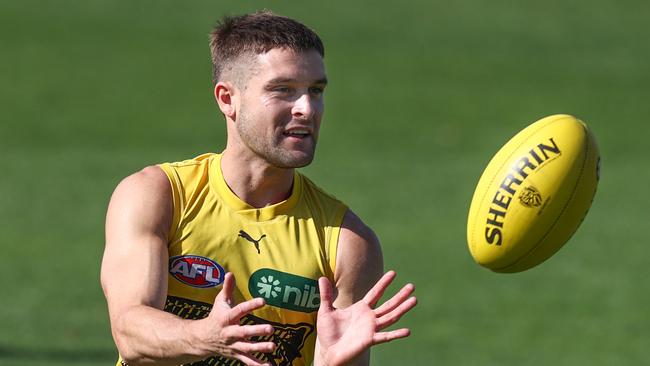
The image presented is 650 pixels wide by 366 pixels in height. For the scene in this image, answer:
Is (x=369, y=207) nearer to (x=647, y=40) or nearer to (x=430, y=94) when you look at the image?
(x=430, y=94)

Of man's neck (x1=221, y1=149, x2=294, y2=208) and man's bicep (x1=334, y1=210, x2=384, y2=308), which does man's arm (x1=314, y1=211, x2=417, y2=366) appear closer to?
man's bicep (x1=334, y1=210, x2=384, y2=308)

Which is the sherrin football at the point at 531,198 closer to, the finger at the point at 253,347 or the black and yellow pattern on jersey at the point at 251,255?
the black and yellow pattern on jersey at the point at 251,255

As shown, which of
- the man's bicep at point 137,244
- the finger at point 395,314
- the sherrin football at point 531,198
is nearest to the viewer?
the finger at point 395,314

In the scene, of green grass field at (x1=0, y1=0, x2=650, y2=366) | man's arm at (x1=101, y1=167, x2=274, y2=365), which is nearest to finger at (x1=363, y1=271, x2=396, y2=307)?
man's arm at (x1=101, y1=167, x2=274, y2=365)

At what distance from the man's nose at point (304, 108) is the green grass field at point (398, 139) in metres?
7.17

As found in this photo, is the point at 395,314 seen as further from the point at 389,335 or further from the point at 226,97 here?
the point at 226,97

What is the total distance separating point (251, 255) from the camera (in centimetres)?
625

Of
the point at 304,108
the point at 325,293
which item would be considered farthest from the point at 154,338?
the point at 304,108

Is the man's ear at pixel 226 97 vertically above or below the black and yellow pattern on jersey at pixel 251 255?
above

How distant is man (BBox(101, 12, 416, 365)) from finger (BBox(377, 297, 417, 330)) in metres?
0.07

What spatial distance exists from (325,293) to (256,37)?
4.08 feet

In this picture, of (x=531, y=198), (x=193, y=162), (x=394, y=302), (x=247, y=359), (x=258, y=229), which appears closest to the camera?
(x=247, y=359)

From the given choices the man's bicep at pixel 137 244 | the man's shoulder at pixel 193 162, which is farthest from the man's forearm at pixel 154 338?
the man's shoulder at pixel 193 162

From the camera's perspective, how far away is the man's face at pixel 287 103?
6.07 meters
